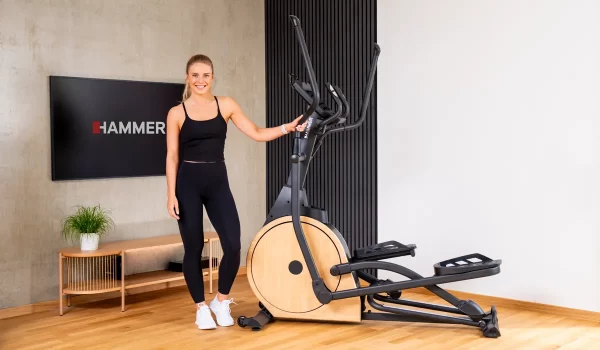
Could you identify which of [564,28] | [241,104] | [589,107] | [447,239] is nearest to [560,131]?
[589,107]

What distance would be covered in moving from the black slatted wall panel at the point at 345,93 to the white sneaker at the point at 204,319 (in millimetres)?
1707

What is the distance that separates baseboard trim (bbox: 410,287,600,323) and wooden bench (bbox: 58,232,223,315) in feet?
6.33

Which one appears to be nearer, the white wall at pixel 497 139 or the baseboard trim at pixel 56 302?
the white wall at pixel 497 139

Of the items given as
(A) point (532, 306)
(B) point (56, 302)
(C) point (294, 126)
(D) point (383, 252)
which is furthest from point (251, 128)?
(A) point (532, 306)

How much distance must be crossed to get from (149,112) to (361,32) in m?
1.71

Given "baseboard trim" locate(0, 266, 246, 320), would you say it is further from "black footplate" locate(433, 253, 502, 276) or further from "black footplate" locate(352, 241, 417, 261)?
"black footplate" locate(433, 253, 502, 276)

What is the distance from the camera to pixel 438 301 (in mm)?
4871

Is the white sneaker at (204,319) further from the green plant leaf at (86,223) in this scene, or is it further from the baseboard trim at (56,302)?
the baseboard trim at (56,302)

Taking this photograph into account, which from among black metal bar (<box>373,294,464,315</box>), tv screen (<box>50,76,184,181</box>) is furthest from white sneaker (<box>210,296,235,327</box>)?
tv screen (<box>50,76,184,181</box>)

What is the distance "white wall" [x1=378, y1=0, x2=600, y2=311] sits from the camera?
14.2ft

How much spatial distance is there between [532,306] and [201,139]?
2335 mm

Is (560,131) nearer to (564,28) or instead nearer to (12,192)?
(564,28)

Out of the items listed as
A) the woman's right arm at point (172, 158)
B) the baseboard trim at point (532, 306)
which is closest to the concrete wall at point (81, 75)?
the woman's right arm at point (172, 158)

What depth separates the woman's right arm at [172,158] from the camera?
414 cm
